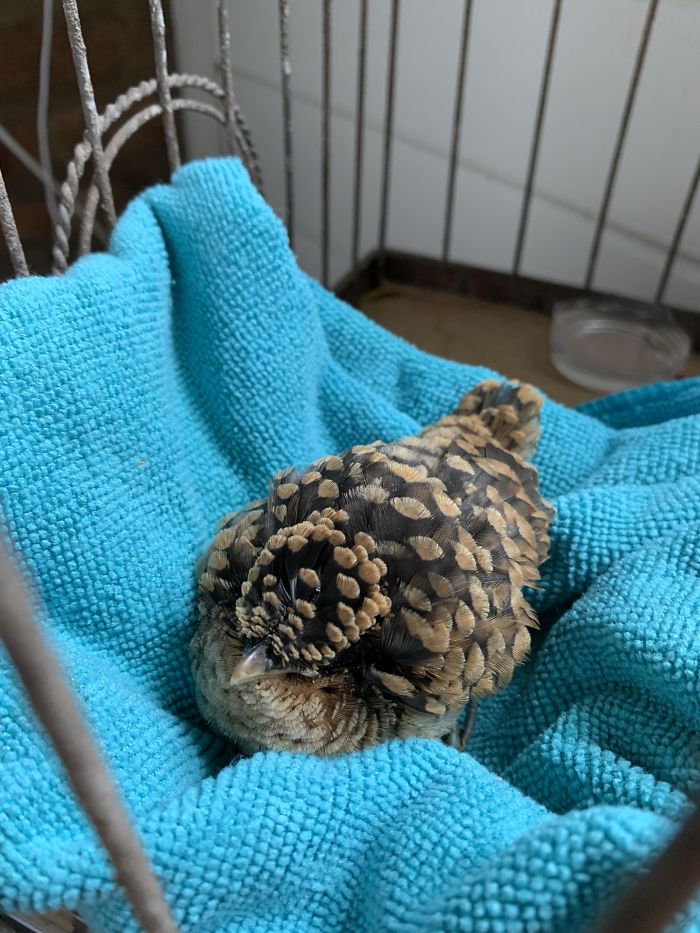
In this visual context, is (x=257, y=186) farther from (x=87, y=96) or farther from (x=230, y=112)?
(x=87, y=96)

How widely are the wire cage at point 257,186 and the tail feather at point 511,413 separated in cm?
52

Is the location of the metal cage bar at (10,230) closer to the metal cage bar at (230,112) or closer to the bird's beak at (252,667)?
the metal cage bar at (230,112)

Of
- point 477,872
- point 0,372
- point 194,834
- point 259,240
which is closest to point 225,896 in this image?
point 194,834

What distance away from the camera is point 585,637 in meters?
0.83

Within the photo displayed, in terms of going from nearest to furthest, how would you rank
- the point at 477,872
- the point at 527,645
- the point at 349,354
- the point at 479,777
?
the point at 477,872
the point at 479,777
the point at 527,645
the point at 349,354

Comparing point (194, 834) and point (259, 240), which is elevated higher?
point (259, 240)

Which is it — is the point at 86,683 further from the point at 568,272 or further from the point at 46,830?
the point at 568,272

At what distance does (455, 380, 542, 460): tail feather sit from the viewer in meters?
0.96

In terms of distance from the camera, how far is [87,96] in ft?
2.85

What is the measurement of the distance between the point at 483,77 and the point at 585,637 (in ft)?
3.88

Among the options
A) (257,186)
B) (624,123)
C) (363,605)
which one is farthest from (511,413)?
(624,123)

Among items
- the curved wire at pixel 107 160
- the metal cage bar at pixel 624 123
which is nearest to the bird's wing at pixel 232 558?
the curved wire at pixel 107 160

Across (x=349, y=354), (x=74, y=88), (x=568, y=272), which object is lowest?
(x=568, y=272)

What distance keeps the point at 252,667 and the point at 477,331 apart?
1.05 meters
